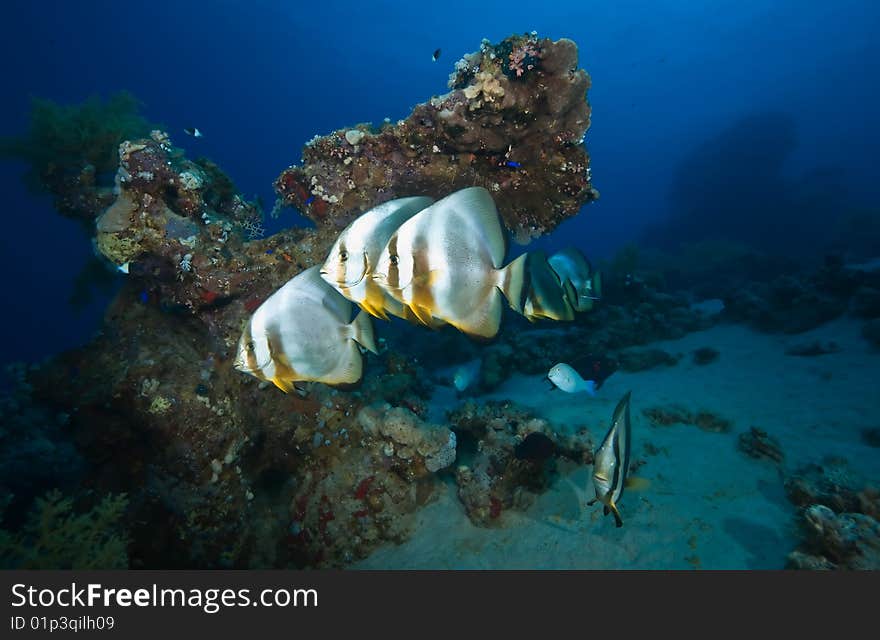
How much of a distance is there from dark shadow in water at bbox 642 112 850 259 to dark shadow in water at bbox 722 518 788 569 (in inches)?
1102

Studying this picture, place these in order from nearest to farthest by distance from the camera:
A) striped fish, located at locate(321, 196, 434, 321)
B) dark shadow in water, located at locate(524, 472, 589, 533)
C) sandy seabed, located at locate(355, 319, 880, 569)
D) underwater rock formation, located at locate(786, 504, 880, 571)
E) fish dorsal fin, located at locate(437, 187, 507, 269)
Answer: fish dorsal fin, located at locate(437, 187, 507, 269), striped fish, located at locate(321, 196, 434, 321), underwater rock formation, located at locate(786, 504, 880, 571), sandy seabed, located at locate(355, 319, 880, 569), dark shadow in water, located at locate(524, 472, 589, 533)

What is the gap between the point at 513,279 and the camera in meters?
2.40

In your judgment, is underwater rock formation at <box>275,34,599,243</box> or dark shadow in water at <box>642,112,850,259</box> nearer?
underwater rock formation at <box>275,34,599,243</box>

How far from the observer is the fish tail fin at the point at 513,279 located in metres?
2.39

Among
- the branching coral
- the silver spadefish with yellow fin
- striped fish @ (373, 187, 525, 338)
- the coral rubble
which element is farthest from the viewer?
the coral rubble

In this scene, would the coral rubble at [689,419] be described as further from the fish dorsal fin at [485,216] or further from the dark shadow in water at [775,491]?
the fish dorsal fin at [485,216]

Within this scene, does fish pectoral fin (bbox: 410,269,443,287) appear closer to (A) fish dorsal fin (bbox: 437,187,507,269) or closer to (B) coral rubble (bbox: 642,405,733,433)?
(A) fish dorsal fin (bbox: 437,187,507,269)

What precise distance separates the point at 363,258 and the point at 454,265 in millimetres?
583

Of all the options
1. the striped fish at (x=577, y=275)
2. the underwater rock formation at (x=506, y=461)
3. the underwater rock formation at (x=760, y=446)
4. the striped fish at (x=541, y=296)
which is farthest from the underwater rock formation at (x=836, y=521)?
the striped fish at (x=541, y=296)

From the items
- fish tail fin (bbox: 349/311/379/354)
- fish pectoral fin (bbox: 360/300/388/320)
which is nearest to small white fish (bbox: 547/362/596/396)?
fish tail fin (bbox: 349/311/379/354)

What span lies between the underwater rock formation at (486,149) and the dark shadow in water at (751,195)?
2838cm

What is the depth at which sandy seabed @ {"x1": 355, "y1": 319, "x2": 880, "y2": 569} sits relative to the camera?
434cm

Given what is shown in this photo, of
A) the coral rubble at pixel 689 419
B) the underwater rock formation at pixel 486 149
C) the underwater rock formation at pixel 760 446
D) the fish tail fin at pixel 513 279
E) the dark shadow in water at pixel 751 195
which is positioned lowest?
the underwater rock formation at pixel 760 446

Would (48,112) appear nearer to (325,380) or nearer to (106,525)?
(106,525)
